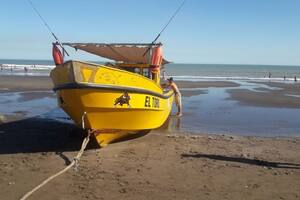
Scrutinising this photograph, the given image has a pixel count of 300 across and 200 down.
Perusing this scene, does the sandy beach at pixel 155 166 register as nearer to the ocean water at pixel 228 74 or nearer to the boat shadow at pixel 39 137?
the boat shadow at pixel 39 137

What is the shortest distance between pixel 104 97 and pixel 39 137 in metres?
2.94

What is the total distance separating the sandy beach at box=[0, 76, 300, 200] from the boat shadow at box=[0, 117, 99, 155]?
2 cm

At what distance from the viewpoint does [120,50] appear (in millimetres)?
12328

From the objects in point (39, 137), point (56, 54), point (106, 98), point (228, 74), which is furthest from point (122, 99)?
point (228, 74)

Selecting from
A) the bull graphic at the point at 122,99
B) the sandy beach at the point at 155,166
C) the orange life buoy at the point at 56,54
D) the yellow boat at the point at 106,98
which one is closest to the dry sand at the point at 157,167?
the sandy beach at the point at 155,166

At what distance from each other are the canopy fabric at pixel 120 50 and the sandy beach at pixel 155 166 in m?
2.44

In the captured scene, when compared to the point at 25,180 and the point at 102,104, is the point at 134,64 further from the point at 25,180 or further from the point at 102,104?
the point at 25,180

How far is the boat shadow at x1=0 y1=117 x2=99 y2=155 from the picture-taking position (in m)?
9.63

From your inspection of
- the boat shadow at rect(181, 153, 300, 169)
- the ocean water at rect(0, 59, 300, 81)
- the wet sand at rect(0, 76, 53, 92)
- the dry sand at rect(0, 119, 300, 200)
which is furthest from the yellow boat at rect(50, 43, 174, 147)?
the ocean water at rect(0, 59, 300, 81)

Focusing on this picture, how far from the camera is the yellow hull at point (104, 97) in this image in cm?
872

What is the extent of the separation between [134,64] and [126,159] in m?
4.60

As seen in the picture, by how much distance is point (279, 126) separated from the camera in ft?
45.6

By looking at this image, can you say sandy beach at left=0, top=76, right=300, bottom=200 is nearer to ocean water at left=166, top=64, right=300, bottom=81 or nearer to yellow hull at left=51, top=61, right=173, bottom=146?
yellow hull at left=51, top=61, right=173, bottom=146

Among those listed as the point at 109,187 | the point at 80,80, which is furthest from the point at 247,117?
the point at 109,187
